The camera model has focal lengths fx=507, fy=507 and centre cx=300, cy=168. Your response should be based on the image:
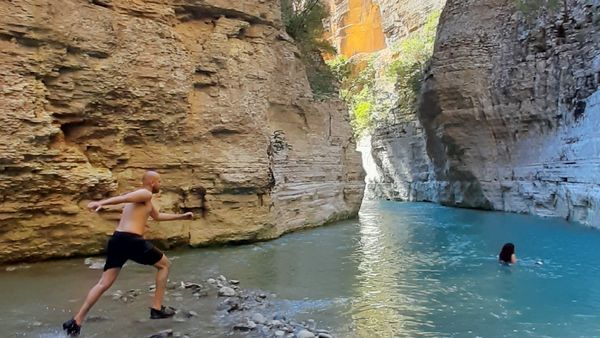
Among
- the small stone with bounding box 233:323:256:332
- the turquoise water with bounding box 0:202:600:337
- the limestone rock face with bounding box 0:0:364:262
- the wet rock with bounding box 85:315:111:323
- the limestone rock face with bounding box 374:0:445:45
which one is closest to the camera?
the small stone with bounding box 233:323:256:332

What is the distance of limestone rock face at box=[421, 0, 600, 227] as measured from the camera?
16562 millimetres

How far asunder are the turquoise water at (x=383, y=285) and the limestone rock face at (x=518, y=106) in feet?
15.6

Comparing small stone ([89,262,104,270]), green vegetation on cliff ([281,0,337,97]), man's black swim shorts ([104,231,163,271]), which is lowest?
small stone ([89,262,104,270])

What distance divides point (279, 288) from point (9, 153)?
4585 millimetres

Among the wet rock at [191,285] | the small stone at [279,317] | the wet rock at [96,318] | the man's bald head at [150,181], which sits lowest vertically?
the small stone at [279,317]

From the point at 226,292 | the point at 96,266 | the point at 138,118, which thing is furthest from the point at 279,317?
the point at 138,118

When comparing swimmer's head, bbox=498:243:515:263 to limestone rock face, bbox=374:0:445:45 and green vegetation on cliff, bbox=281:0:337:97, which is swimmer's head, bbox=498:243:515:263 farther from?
limestone rock face, bbox=374:0:445:45

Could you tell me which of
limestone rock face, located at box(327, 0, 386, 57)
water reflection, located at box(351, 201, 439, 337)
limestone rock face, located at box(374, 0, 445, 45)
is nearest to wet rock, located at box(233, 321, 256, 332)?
water reflection, located at box(351, 201, 439, 337)

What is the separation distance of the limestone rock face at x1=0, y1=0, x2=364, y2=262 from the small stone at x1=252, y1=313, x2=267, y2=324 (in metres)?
4.57

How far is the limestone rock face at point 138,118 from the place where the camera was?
809 centimetres

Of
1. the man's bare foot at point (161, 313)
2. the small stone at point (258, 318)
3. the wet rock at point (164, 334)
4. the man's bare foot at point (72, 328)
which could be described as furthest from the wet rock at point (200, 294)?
the man's bare foot at point (72, 328)

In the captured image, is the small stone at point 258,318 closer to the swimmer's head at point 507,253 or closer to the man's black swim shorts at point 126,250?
the man's black swim shorts at point 126,250

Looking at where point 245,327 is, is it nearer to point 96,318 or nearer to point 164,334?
point 164,334

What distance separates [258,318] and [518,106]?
60.7ft
